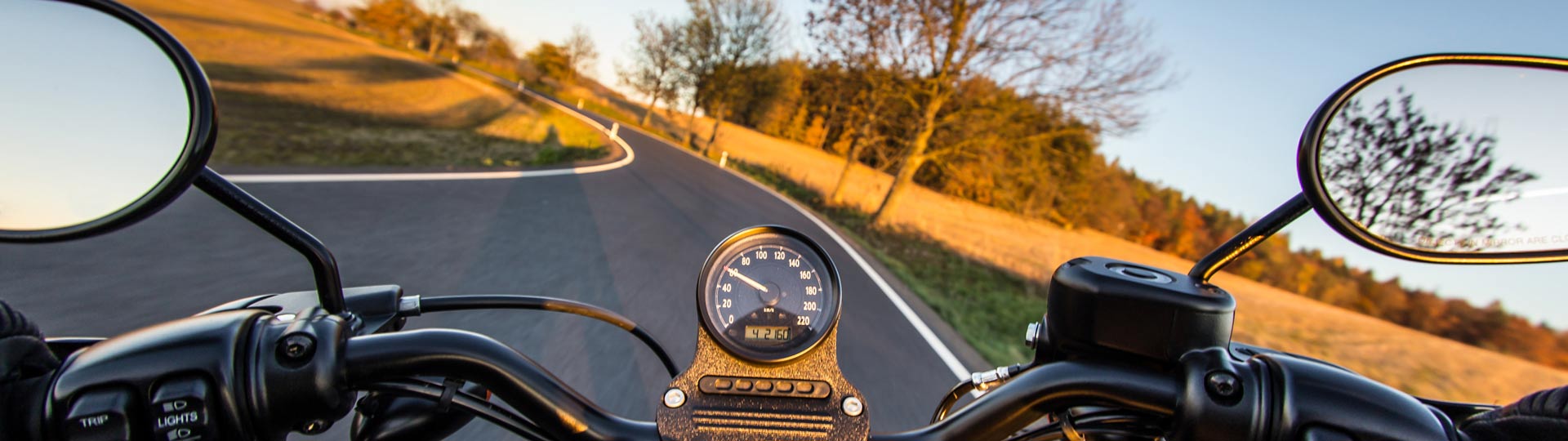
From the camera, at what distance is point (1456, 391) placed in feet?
18.8

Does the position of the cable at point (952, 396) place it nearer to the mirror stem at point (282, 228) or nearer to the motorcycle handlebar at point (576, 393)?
the motorcycle handlebar at point (576, 393)

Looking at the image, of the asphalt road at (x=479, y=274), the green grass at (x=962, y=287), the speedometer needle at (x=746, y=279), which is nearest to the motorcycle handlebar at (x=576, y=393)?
the speedometer needle at (x=746, y=279)

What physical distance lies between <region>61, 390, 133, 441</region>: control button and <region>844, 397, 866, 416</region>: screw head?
893mm

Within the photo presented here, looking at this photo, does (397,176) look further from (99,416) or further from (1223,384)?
(1223,384)

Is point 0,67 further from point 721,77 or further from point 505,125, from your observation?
point 721,77

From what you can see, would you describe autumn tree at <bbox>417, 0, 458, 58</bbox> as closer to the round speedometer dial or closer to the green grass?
the green grass

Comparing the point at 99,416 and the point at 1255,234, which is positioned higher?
the point at 1255,234

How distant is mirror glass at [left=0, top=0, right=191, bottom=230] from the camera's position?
0.98 meters

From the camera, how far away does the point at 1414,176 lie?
3.75ft

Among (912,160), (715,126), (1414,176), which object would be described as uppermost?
(1414,176)

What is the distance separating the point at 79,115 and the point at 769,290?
3.61 ft

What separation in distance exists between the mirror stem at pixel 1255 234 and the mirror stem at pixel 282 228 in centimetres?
Answer: 127

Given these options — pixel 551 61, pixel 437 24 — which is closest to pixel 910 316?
pixel 551 61

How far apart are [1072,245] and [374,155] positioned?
1265cm
